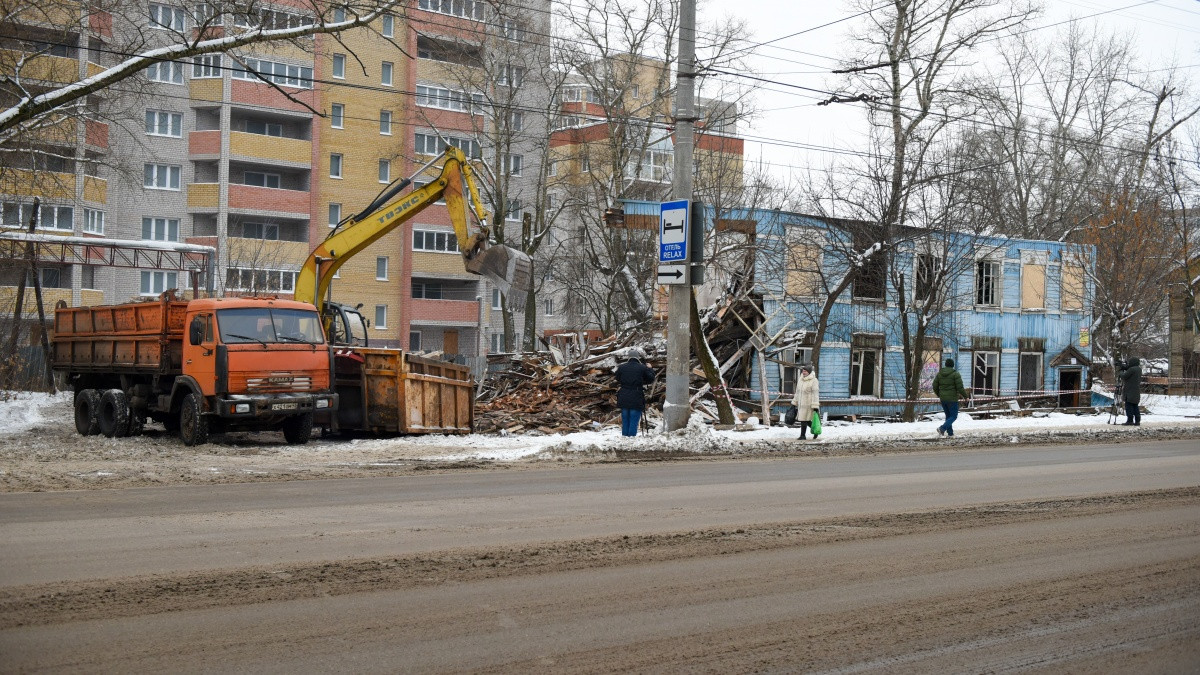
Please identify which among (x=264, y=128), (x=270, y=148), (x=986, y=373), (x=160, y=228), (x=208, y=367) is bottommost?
(x=986, y=373)

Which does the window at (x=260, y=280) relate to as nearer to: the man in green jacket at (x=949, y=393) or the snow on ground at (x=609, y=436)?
the snow on ground at (x=609, y=436)

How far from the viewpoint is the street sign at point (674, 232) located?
70.6 ft

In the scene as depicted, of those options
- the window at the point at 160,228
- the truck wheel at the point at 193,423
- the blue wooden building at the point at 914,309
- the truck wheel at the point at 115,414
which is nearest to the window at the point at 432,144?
the window at the point at 160,228

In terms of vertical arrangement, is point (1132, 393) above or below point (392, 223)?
below

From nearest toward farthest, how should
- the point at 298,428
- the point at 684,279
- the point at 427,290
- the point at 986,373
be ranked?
the point at 298,428
the point at 684,279
the point at 986,373
the point at 427,290

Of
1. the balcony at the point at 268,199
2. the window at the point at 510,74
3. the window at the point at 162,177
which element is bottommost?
the balcony at the point at 268,199

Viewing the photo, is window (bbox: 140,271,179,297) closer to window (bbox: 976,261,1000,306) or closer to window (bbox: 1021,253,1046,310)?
window (bbox: 976,261,1000,306)

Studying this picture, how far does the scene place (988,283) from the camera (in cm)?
4006

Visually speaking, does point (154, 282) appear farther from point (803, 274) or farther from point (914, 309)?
point (914, 309)

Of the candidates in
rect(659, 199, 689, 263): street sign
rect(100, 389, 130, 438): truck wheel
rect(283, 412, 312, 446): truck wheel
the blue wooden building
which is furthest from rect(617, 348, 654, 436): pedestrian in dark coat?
rect(100, 389, 130, 438): truck wheel

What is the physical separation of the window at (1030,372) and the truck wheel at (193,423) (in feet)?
101

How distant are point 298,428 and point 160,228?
37.2m

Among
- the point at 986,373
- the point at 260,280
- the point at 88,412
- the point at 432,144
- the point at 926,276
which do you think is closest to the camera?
the point at 88,412

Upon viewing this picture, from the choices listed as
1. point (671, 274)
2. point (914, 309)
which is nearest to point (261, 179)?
point (914, 309)
